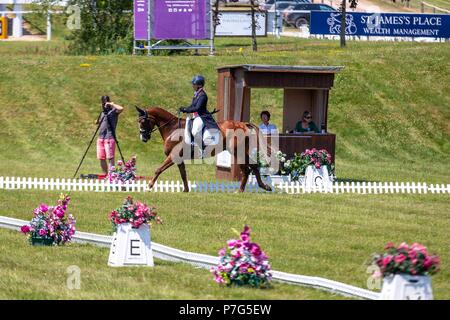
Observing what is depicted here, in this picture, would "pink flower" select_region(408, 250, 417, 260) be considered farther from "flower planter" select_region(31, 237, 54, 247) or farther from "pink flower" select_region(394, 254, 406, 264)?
"flower planter" select_region(31, 237, 54, 247)

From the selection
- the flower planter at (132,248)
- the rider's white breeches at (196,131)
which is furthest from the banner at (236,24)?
the flower planter at (132,248)

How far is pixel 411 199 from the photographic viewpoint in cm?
2709

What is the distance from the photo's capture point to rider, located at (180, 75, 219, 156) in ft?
88.8

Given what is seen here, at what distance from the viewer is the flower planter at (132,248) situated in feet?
53.8

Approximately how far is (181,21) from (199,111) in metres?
22.9

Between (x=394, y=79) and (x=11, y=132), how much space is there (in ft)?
54.4

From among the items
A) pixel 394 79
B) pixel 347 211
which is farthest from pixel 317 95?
pixel 394 79

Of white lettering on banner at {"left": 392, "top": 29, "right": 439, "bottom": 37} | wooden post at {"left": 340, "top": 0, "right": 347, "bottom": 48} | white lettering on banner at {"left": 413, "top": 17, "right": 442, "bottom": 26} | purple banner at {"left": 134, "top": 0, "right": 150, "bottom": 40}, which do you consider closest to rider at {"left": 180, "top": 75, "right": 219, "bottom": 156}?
purple banner at {"left": 134, "top": 0, "right": 150, "bottom": 40}

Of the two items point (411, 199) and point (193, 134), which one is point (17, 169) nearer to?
point (193, 134)

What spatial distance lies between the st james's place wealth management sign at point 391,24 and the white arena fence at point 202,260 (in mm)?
42273

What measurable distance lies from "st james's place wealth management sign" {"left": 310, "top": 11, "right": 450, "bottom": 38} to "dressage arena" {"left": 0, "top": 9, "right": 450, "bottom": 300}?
2.80 metres

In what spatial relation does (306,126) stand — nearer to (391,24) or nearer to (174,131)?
(174,131)

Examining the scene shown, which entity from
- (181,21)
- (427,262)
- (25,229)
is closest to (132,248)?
(25,229)

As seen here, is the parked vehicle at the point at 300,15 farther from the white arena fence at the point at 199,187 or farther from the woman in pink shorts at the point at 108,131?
the white arena fence at the point at 199,187
